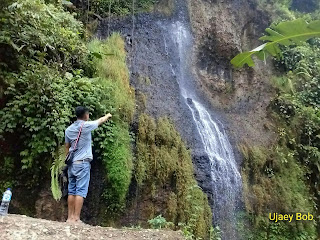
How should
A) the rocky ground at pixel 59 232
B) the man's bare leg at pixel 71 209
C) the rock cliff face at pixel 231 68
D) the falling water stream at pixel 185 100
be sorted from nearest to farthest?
the rocky ground at pixel 59 232
the man's bare leg at pixel 71 209
the falling water stream at pixel 185 100
the rock cliff face at pixel 231 68

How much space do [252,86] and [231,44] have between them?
6.17 ft

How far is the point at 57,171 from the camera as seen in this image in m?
5.82

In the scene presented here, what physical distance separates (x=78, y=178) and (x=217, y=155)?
507 cm

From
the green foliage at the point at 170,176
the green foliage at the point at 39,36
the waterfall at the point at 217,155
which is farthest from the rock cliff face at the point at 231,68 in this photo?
the green foliage at the point at 39,36

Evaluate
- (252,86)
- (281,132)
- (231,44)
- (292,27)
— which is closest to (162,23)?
(231,44)

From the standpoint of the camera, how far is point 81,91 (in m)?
7.04

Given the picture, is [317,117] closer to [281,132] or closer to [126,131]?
[281,132]

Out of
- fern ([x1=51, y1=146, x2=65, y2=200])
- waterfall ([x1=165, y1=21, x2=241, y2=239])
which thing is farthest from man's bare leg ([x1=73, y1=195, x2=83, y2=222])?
waterfall ([x1=165, y1=21, x2=241, y2=239])

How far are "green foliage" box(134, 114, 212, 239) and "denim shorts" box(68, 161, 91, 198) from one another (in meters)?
2.26

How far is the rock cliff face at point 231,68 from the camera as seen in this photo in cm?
1164

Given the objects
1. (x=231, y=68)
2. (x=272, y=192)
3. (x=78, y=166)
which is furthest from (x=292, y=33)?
(x=231, y=68)

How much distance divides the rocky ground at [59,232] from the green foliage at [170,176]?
252 cm

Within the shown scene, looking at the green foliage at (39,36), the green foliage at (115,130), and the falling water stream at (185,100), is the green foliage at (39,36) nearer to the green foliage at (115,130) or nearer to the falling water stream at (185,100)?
the green foliage at (115,130)

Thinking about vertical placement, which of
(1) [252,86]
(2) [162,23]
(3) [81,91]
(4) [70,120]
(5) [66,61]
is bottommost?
(4) [70,120]
